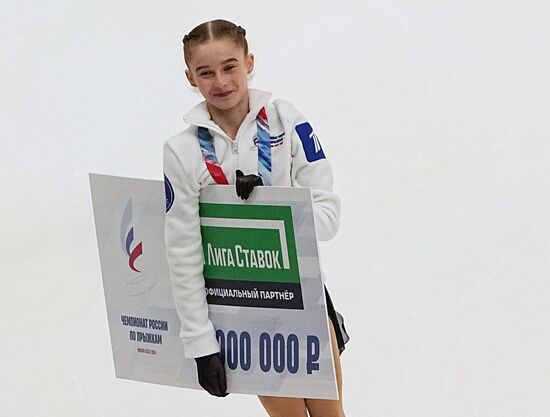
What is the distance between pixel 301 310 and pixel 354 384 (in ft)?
3.20

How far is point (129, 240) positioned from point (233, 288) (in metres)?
0.26

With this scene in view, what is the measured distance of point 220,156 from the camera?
2381mm

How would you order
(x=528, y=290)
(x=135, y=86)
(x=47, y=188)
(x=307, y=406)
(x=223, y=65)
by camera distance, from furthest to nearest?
(x=135, y=86), (x=47, y=188), (x=528, y=290), (x=307, y=406), (x=223, y=65)

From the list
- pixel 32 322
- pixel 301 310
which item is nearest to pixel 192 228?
pixel 301 310

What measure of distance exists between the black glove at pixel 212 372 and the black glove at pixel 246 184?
0.34m

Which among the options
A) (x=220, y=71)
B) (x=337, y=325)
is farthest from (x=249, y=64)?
(x=337, y=325)

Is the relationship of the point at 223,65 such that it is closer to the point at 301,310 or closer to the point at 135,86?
the point at 301,310

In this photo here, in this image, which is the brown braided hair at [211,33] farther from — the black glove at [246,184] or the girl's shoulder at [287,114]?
the black glove at [246,184]

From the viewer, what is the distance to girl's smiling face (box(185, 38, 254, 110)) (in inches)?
91.5

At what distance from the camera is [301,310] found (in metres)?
2.38

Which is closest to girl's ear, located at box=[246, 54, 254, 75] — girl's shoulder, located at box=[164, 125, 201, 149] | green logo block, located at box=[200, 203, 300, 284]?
girl's shoulder, located at box=[164, 125, 201, 149]

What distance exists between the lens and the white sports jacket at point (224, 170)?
2.36 meters

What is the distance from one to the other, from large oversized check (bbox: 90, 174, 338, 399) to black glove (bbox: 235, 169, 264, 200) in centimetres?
2

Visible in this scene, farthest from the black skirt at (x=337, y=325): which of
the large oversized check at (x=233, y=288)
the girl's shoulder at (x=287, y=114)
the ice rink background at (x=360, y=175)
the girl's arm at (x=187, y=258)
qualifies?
the ice rink background at (x=360, y=175)
